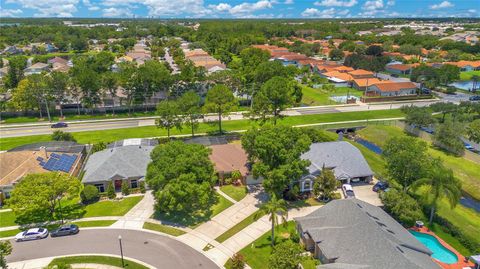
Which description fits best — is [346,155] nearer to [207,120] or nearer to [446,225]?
[446,225]

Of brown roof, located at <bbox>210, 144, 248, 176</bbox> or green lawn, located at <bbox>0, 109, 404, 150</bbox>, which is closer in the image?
brown roof, located at <bbox>210, 144, 248, 176</bbox>

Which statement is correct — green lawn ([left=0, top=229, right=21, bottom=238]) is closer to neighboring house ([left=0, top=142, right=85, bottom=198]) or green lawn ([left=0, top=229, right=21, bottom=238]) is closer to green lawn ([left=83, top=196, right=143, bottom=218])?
green lawn ([left=83, top=196, right=143, bottom=218])

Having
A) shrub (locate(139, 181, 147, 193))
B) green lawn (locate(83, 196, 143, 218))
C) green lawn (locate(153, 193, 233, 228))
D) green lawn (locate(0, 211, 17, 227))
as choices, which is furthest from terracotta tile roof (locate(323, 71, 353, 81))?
green lawn (locate(0, 211, 17, 227))

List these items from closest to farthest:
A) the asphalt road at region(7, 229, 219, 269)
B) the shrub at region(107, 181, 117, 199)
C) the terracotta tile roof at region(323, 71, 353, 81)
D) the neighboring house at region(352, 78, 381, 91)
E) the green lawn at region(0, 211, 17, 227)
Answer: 1. the asphalt road at region(7, 229, 219, 269)
2. the green lawn at region(0, 211, 17, 227)
3. the shrub at region(107, 181, 117, 199)
4. the neighboring house at region(352, 78, 381, 91)
5. the terracotta tile roof at region(323, 71, 353, 81)

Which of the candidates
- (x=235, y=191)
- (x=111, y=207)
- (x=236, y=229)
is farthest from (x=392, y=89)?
(x=111, y=207)

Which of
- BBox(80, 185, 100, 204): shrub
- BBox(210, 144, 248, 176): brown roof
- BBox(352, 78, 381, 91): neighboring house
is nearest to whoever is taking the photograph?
BBox(80, 185, 100, 204): shrub

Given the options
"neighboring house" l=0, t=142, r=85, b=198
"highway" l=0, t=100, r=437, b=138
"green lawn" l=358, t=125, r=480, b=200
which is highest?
"neighboring house" l=0, t=142, r=85, b=198

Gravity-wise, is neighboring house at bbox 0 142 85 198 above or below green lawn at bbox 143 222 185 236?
above

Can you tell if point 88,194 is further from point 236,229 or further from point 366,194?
point 366,194
